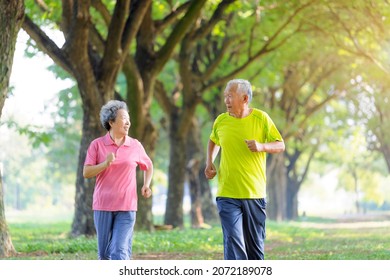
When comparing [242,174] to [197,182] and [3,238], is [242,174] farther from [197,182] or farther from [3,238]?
[197,182]

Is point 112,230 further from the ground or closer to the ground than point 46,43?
closer to the ground

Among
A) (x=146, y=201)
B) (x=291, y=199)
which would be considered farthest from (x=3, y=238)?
(x=291, y=199)

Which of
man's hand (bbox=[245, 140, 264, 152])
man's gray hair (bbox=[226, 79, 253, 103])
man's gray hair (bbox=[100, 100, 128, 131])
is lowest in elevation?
man's hand (bbox=[245, 140, 264, 152])

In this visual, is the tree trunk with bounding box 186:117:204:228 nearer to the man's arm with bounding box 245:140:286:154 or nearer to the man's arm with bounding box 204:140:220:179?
the man's arm with bounding box 204:140:220:179

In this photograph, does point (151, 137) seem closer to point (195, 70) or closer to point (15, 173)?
point (195, 70)

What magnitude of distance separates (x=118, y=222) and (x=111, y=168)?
523 mm

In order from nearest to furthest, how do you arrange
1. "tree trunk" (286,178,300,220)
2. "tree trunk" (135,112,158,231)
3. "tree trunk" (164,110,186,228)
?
"tree trunk" (135,112,158,231)
"tree trunk" (164,110,186,228)
"tree trunk" (286,178,300,220)

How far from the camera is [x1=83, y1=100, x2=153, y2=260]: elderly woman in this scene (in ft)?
26.2

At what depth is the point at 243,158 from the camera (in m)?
8.06

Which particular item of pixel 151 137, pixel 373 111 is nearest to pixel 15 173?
pixel 373 111

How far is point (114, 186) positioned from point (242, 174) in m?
1.24

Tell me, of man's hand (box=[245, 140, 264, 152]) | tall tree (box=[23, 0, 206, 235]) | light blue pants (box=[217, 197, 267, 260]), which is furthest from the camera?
tall tree (box=[23, 0, 206, 235])

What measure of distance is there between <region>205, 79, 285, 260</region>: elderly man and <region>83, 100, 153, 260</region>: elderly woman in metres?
0.79

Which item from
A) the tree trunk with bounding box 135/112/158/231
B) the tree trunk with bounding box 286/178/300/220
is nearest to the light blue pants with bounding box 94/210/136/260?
the tree trunk with bounding box 135/112/158/231
